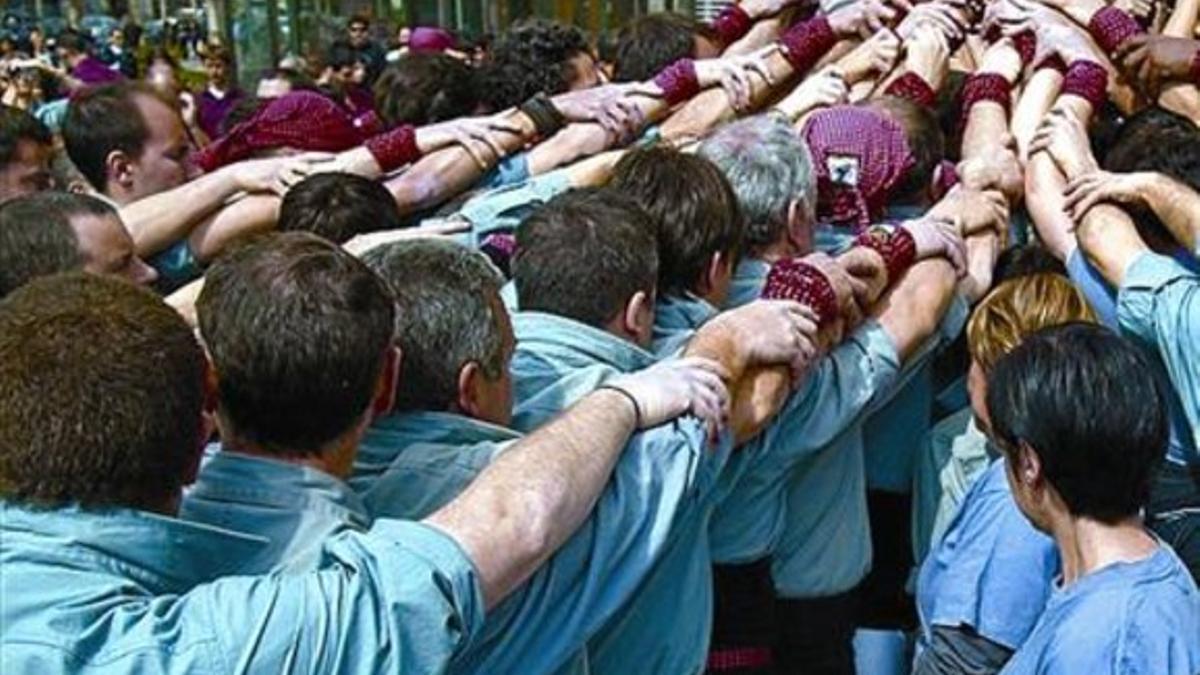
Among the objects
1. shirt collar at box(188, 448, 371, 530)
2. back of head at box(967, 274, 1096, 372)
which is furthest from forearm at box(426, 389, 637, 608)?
back of head at box(967, 274, 1096, 372)

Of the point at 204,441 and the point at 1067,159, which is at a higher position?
the point at 204,441

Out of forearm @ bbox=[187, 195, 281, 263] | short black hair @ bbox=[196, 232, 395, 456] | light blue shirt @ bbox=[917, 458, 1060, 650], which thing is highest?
short black hair @ bbox=[196, 232, 395, 456]

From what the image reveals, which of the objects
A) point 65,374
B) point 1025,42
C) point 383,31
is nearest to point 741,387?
point 65,374

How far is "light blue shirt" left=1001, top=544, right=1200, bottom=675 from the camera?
216 cm

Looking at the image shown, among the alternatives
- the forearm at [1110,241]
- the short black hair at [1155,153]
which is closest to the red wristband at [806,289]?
the forearm at [1110,241]

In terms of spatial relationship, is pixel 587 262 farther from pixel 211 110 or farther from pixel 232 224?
pixel 211 110

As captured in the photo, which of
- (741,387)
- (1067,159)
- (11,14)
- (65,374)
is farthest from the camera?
(11,14)

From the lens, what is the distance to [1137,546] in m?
2.32

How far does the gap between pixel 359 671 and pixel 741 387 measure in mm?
958

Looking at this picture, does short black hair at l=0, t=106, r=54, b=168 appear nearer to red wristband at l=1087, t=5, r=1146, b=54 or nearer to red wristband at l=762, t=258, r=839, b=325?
red wristband at l=762, t=258, r=839, b=325

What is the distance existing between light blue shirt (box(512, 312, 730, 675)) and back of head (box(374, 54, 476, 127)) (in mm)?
2506

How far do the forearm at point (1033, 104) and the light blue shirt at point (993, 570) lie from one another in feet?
4.49

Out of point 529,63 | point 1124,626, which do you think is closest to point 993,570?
point 1124,626

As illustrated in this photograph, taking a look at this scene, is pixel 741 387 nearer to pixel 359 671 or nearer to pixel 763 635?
pixel 763 635
